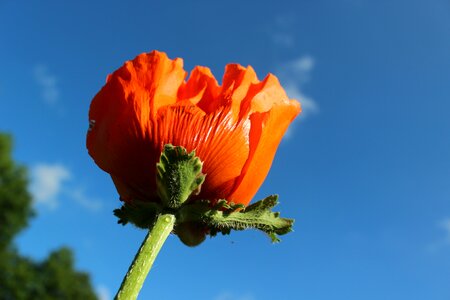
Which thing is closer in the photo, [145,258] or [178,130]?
[145,258]

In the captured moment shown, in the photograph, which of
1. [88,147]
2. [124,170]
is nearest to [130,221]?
[124,170]

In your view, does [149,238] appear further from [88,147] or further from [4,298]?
[4,298]

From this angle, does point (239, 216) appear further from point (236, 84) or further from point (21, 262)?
point (21, 262)

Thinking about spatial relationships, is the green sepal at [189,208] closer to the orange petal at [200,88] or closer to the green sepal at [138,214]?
the green sepal at [138,214]

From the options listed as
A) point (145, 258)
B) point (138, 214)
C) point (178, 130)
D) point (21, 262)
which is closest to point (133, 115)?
point (178, 130)

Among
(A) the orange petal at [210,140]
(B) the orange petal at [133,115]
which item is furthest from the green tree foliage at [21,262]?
(A) the orange petal at [210,140]

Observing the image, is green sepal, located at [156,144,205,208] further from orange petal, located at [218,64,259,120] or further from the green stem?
orange petal, located at [218,64,259,120]
